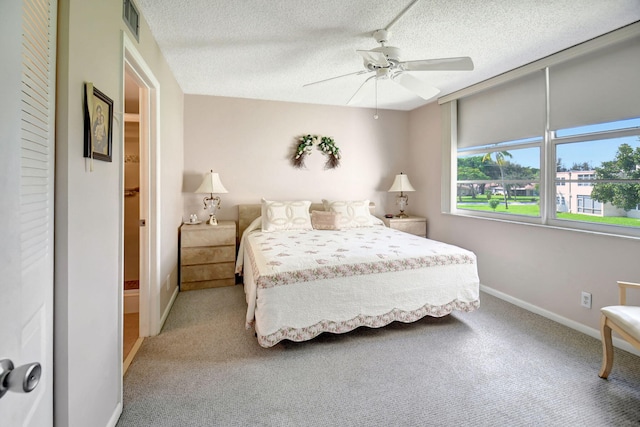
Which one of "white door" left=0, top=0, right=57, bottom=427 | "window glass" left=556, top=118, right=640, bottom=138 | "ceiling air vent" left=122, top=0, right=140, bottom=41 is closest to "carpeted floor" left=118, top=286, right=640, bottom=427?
"white door" left=0, top=0, right=57, bottom=427

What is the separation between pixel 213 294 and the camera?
10.7 ft

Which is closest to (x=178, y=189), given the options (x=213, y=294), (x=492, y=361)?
(x=213, y=294)

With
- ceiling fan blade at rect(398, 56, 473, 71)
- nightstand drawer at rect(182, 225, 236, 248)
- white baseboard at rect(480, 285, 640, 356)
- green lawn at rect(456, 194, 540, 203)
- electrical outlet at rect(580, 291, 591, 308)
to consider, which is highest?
ceiling fan blade at rect(398, 56, 473, 71)

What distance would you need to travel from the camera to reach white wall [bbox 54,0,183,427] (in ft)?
3.43

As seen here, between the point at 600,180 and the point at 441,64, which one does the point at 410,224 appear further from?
the point at 441,64

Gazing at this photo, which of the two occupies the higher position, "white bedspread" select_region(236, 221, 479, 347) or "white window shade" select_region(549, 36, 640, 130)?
"white window shade" select_region(549, 36, 640, 130)

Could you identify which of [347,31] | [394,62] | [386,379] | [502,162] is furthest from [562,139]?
[386,379]

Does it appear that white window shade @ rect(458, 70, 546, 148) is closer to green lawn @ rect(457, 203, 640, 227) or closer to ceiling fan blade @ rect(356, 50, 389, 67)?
green lawn @ rect(457, 203, 640, 227)

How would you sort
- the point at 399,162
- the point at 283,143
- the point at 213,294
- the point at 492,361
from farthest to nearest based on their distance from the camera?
the point at 399,162 → the point at 283,143 → the point at 213,294 → the point at 492,361

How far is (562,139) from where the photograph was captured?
8.84 ft

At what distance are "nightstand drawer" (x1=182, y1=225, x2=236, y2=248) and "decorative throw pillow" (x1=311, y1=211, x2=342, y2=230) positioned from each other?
104 cm

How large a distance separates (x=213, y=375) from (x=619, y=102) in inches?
146

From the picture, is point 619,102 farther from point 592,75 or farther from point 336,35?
point 336,35

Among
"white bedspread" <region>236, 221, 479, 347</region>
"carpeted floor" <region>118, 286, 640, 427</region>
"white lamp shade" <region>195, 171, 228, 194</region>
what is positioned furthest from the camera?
"white lamp shade" <region>195, 171, 228, 194</region>
